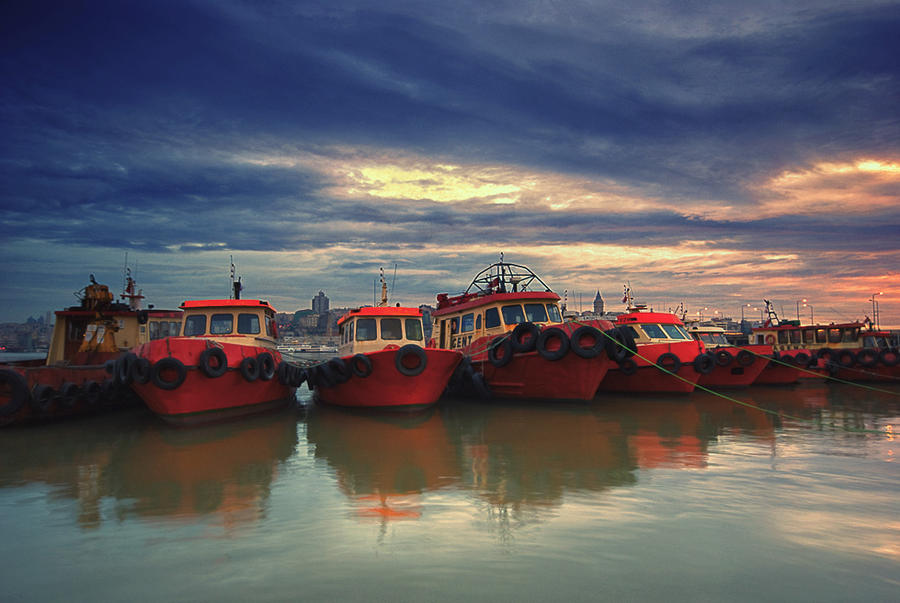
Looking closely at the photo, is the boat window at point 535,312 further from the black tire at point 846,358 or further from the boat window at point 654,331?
the black tire at point 846,358

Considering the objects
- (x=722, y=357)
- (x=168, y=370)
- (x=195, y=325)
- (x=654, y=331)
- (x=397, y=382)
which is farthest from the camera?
(x=722, y=357)

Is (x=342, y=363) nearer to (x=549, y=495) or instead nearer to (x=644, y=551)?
(x=549, y=495)

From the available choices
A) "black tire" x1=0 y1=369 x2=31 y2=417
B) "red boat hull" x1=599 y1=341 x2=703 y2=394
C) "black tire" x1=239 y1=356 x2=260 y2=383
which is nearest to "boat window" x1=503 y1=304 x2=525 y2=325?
"red boat hull" x1=599 y1=341 x2=703 y2=394

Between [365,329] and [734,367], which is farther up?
[365,329]

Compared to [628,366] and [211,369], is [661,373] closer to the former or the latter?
[628,366]

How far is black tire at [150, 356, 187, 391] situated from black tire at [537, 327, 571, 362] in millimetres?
8359

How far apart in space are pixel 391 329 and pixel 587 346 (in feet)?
17.7

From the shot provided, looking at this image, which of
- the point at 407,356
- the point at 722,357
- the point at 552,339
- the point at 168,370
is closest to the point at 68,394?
the point at 168,370

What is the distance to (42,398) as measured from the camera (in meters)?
11.4

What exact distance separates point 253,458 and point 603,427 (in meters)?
7.05

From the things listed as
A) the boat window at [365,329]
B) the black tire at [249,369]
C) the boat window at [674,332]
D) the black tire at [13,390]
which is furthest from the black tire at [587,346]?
the black tire at [13,390]

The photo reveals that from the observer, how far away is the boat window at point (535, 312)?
16.6 m

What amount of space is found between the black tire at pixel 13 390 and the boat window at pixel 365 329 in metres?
7.40

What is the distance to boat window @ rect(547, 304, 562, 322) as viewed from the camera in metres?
16.9
